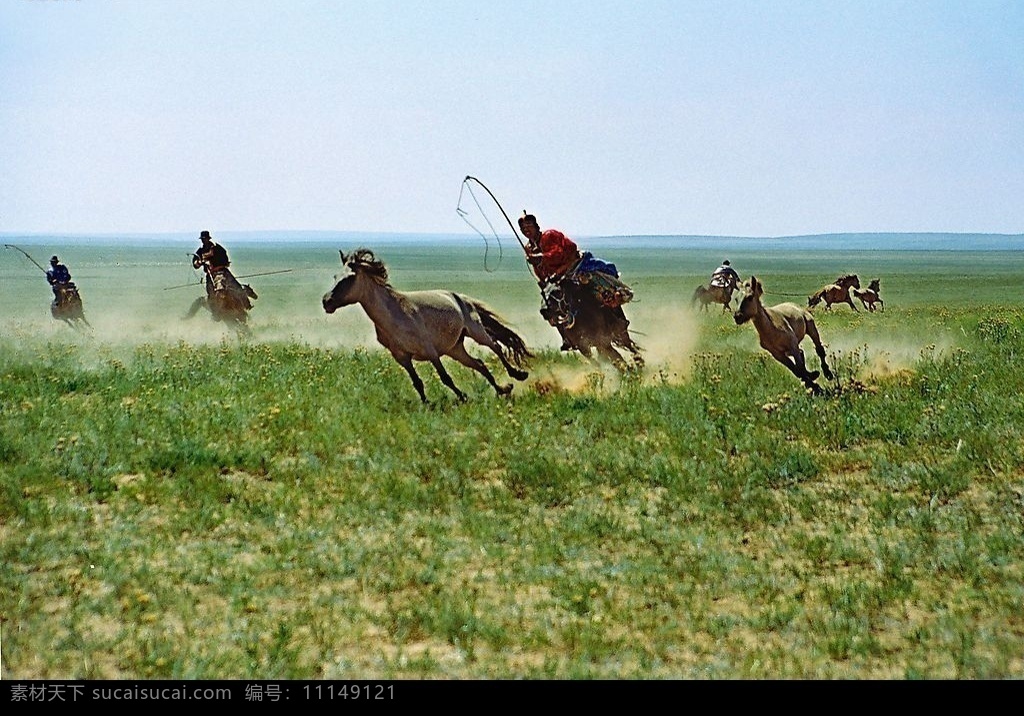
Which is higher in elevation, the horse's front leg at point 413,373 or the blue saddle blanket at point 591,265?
the blue saddle blanket at point 591,265

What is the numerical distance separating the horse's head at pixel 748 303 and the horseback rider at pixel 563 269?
3.24 m

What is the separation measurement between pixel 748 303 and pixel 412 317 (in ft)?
15.0

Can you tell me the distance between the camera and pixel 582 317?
51.3 feet

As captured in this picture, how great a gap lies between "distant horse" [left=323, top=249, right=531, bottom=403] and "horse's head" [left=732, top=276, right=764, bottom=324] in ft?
10.9

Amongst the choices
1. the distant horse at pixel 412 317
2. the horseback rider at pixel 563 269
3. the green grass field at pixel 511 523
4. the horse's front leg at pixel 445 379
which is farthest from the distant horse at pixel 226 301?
the horse's front leg at pixel 445 379

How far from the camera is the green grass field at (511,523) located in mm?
5488

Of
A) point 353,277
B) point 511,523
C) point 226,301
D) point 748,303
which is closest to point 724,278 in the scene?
point 748,303

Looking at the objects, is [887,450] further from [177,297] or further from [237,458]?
[177,297]

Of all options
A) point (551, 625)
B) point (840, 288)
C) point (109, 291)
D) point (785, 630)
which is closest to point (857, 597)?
point (785, 630)

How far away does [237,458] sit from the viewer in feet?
31.5

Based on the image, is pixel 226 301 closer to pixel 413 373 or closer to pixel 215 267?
pixel 215 267

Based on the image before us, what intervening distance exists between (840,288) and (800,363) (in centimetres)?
2440

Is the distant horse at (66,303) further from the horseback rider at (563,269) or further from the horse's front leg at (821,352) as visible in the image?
the horse's front leg at (821,352)

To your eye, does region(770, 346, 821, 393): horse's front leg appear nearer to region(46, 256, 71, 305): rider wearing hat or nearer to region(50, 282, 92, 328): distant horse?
region(50, 282, 92, 328): distant horse
